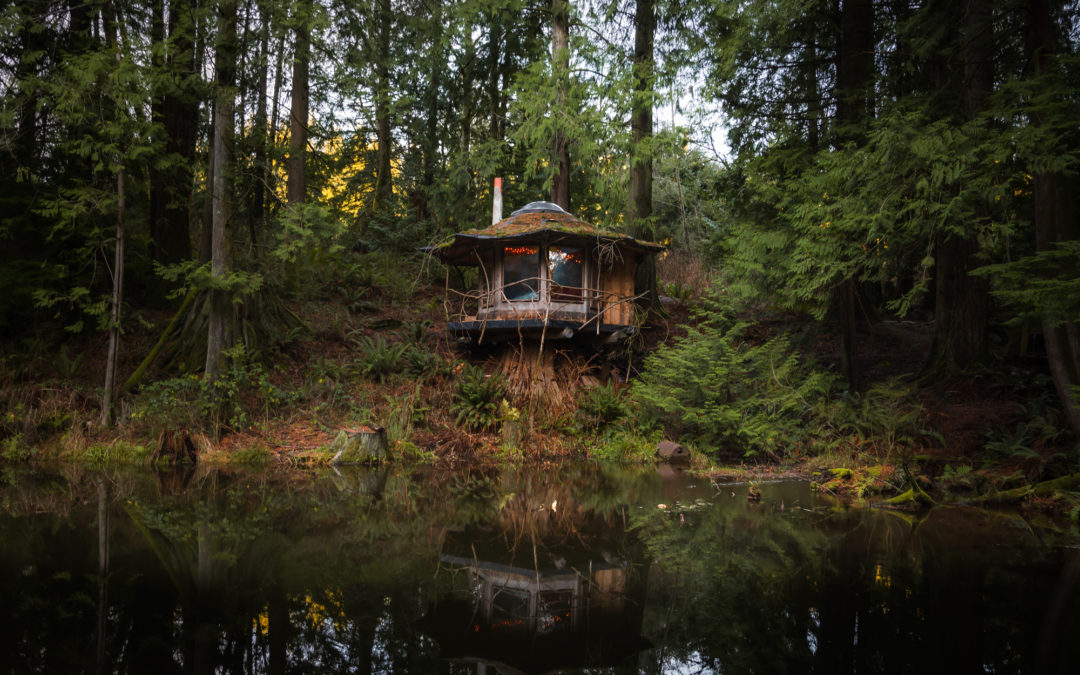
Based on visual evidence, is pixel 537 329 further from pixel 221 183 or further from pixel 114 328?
pixel 114 328

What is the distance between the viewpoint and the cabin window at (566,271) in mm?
12828

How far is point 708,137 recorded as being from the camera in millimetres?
14070

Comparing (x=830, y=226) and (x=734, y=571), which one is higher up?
(x=830, y=226)

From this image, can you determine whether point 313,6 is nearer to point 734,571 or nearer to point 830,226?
point 830,226

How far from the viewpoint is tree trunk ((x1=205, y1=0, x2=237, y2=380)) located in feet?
35.1

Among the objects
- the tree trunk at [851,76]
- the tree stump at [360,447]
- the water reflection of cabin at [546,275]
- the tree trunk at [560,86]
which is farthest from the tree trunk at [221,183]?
the tree trunk at [851,76]

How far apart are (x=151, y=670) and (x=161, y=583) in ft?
4.55

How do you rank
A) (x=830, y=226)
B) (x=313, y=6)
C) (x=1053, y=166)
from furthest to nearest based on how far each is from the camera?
(x=313, y=6)
(x=830, y=226)
(x=1053, y=166)

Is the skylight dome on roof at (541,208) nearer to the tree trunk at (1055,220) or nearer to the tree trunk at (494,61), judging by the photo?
the tree trunk at (494,61)

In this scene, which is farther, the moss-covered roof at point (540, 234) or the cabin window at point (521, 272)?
the cabin window at point (521, 272)

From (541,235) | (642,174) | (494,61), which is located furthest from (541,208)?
(494,61)

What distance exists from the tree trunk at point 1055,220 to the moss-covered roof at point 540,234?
669 centimetres

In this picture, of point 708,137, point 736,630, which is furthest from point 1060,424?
point 708,137

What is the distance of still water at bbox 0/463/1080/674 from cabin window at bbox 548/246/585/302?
6415mm
